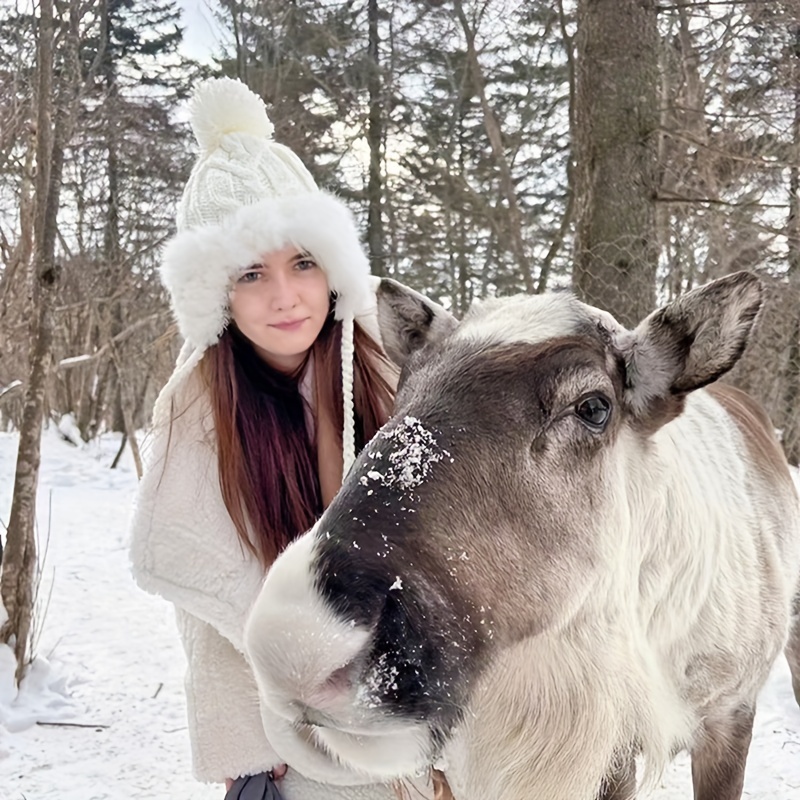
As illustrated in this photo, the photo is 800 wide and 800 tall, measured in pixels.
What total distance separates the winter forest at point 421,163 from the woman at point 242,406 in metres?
0.59

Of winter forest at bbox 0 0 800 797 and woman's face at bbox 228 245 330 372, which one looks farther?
winter forest at bbox 0 0 800 797

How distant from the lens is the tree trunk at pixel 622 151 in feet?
13.2

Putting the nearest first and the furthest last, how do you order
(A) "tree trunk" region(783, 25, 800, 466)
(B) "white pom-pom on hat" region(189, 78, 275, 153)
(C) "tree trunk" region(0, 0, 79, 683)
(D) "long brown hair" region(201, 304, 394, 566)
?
(D) "long brown hair" region(201, 304, 394, 566) < (B) "white pom-pom on hat" region(189, 78, 275, 153) < (C) "tree trunk" region(0, 0, 79, 683) < (A) "tree trunk" region(783, 25, 800, 466)

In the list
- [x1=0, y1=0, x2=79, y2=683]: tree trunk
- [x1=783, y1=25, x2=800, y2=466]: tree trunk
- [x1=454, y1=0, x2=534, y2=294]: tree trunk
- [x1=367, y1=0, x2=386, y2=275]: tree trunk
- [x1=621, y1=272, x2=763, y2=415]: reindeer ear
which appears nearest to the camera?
[x1=621, y1=272, x2=763, y2=415]: reindeer ear

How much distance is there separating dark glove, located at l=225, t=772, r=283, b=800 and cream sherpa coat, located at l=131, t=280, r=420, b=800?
1.4 inches

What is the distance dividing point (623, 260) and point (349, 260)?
94.8 inches

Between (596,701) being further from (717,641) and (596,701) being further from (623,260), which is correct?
(623,260)

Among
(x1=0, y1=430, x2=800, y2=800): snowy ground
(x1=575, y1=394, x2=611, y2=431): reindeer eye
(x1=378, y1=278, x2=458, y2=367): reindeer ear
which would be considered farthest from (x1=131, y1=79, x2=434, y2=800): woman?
(x1=0, y1=430, x2=800, y2=800): snowy ground

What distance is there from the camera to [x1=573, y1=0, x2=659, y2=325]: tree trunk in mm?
4031

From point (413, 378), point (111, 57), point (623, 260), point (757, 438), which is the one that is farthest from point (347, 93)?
point (413, 378)

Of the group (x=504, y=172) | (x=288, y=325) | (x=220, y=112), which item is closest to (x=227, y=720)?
(x=288, y=325)

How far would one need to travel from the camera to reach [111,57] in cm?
1186

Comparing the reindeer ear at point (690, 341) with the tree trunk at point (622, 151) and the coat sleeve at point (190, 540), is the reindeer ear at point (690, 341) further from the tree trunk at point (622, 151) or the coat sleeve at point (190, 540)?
the tree trunk at point (622, 151)

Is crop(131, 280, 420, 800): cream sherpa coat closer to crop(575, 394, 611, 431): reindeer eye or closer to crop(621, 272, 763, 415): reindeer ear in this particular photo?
crop(575, 394, 611, 431): reindeer eye
